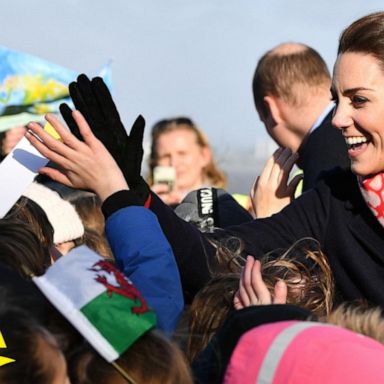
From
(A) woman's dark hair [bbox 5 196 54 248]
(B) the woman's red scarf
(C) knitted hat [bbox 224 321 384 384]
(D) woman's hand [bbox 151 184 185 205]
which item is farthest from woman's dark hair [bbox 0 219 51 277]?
(D) woman's hand [bbox 151 184 185 205]

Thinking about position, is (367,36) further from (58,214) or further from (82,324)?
(82,324)

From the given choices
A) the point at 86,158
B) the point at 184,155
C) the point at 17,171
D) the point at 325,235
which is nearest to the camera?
the point at 86,158

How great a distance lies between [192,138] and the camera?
6336mm

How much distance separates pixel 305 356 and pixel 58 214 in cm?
166

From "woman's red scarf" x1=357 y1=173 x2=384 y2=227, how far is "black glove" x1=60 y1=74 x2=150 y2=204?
600mm

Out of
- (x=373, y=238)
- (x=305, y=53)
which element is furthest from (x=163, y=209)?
(x=305, y=53)

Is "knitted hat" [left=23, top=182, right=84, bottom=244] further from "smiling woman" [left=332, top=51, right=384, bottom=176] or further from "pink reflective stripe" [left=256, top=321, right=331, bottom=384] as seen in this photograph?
"pink reflective stripe" [left=256, top=321, right=331, bottom=384]

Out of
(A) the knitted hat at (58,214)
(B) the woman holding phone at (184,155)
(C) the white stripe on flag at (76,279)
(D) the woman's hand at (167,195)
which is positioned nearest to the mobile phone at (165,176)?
(B) the woman holding phone at (184,155)

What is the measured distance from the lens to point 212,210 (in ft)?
12.0

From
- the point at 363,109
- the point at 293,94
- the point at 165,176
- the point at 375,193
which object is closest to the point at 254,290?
the point at 375,193

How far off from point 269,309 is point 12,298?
1.39ft

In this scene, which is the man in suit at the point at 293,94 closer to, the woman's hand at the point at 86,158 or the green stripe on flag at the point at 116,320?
the woman's hand at the point at 86,158

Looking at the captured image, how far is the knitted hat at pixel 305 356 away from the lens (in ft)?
5.16

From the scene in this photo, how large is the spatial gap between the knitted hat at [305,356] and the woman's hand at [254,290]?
0.51 m
